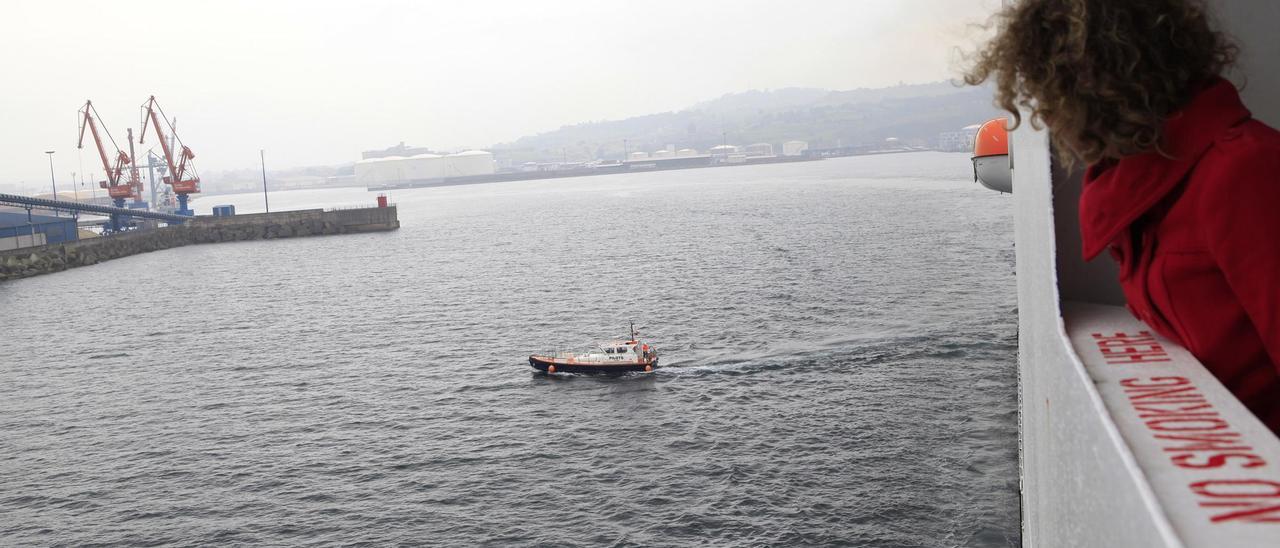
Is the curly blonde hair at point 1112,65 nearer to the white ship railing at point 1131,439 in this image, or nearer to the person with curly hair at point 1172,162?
the person with curly hair at point 1172,162

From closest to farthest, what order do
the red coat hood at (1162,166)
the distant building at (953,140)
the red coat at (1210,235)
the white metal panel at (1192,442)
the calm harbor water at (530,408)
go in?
the white metal panel at (1192,442), the red coat at (1210,235), the red coat hood at (1162,166), the calm harbor water at (530,408), the distant building at (953,140)

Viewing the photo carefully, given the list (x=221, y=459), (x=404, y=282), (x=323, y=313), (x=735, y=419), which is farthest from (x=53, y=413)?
(x=404, y=282)

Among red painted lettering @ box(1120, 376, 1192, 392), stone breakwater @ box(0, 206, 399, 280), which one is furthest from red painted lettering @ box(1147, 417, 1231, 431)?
stone breakwater @ box(0, 206, 399, 280)

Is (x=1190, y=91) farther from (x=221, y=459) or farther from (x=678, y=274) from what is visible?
(x=678, y=274)

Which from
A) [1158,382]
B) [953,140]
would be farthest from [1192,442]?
[953,140]

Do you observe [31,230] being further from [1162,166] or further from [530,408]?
[1162,166]

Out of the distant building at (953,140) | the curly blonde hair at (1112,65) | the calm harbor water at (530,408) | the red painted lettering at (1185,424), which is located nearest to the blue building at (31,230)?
the calm harbor water at (530,408)
